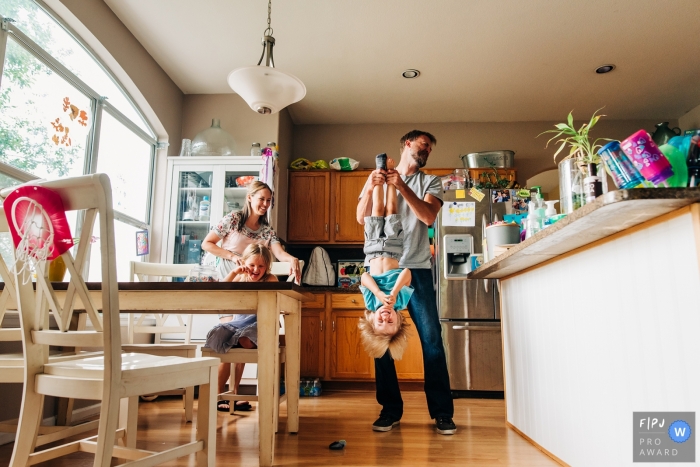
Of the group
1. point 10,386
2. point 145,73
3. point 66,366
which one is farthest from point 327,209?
point 66,366

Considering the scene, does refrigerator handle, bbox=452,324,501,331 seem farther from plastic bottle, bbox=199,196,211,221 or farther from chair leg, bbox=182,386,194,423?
plastic bottle, bbox=199,196,211,221

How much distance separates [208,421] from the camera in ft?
4.99

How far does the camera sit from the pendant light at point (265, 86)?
2143mm

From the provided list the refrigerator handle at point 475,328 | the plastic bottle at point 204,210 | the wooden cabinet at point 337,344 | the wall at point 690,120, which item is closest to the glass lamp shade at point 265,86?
the plastic bottle at point 204,210

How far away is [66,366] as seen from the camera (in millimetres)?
1336

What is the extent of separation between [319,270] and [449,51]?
2.24 m

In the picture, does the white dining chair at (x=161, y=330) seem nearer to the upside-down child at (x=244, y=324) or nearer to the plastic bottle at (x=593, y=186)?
the upside-down child at (x=244, y=324)

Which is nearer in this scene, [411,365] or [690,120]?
[411,365]

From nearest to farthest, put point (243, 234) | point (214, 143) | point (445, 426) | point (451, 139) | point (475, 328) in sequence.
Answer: point (445, 426)
point (243, 234)
point (475, 328)
point (214, 143)
point (451, 139)

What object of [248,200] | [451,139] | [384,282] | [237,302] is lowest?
[237,302]

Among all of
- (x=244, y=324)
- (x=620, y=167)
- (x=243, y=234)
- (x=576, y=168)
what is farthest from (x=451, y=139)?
(x=620, y=167)

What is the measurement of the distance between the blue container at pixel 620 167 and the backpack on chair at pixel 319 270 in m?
3.49

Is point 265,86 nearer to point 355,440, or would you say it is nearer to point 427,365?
point 427,365

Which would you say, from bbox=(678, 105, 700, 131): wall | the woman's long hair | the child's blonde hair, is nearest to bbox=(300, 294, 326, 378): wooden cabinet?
the woman's long hair
